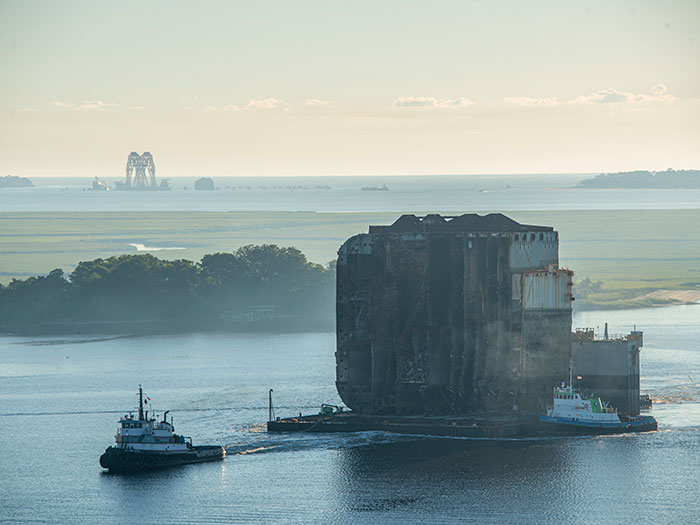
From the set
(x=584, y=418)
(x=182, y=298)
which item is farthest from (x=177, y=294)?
(x=584, y=418)

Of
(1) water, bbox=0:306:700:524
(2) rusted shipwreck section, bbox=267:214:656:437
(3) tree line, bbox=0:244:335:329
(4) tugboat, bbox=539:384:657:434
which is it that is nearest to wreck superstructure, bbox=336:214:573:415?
(2) rusted shipwreck section, bbox=267:214:656:437

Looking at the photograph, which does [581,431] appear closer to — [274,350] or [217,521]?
[217,521]

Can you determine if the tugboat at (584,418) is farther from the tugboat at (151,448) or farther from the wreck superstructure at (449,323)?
the tugboat at (151,448)

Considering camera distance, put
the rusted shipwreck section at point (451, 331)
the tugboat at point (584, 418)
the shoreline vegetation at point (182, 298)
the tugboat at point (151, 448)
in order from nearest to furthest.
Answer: the tugboat at point (151, 448), the tugboat at point (584, 418), the rusted shipwreck section at point (451, 331), the shoreline vegetation at point (182, 298)

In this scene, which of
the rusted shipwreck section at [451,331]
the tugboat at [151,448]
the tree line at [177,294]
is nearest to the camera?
the tugboat at [151,448]

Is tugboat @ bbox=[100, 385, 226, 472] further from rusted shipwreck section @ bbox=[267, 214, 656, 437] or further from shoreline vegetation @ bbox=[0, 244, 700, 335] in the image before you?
shoreline vegetation @ bbox=[0, 244, 700, 335]

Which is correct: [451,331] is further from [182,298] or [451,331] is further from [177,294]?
[177,294]

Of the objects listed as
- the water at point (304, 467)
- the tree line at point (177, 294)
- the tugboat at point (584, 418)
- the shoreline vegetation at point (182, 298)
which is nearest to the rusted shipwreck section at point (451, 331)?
the tugboat at point (584, 418)
